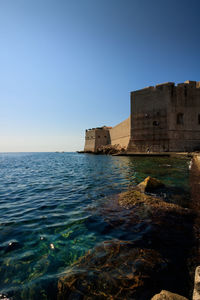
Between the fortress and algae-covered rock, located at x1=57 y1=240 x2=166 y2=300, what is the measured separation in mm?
21999

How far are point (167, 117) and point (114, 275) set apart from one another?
23.4 meters

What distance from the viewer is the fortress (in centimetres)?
2180

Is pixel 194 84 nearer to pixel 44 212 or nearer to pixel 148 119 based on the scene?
→ pixel 148 119

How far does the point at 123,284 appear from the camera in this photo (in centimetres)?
156

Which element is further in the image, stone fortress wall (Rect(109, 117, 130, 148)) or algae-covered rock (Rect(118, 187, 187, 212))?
stone fortress wall (Rect(109, 117, 130, 148))

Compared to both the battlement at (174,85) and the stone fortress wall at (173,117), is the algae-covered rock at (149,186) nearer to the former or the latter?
the stone fortress wall at (173,117)

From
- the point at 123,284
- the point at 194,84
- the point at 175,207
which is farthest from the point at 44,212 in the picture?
the point at 194,84

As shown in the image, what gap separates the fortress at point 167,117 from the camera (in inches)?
858

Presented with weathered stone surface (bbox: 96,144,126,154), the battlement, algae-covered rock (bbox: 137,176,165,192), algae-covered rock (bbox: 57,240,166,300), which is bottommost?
algae-covered rock (bbox: 57,240,166,300)

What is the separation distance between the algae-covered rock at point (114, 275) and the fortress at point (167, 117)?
2200cm

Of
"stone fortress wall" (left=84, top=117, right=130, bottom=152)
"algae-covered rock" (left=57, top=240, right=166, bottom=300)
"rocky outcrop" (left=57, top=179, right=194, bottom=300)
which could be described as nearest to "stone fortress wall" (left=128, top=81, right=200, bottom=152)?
"stone fortress wall" (left=84, top=117, right=130, bottom=152)

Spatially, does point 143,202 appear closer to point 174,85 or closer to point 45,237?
point 45,237

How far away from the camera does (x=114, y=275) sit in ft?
5.48

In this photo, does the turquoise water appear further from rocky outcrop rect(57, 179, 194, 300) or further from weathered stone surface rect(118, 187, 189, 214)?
weathered stone surface rect(118, 187, 189, 214)
